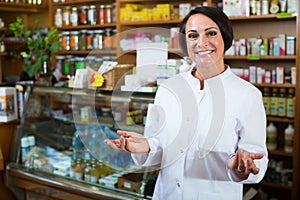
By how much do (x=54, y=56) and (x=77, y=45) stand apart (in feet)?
1.38

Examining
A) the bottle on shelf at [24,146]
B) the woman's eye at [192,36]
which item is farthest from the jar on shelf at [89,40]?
the woman's eye at [192,36]

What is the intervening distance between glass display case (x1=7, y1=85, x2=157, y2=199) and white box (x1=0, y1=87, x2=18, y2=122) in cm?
12

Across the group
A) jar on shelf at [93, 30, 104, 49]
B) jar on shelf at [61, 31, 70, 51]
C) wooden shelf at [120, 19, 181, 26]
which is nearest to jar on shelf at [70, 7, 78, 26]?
jar on shelf at [61, 31, 70, 51]

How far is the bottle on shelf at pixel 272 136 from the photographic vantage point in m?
3.84

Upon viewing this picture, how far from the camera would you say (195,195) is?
5.23ft

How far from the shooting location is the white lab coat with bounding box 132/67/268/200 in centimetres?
144

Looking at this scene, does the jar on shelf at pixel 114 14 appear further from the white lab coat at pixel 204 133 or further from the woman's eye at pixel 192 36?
the woman's eye at pixel 192 36

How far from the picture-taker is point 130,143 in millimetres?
1441

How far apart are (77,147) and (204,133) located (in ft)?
4.75

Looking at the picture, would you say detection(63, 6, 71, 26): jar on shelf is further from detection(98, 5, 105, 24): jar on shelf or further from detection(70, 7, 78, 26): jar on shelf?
detection(98, 5, 105, 24): jar on shelf

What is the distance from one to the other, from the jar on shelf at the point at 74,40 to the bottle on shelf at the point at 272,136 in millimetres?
2523

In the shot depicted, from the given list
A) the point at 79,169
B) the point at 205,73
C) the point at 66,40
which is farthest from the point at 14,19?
the point at 205,73

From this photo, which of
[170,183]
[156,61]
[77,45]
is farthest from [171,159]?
[77,45]

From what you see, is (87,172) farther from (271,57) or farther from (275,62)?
(275,62)
